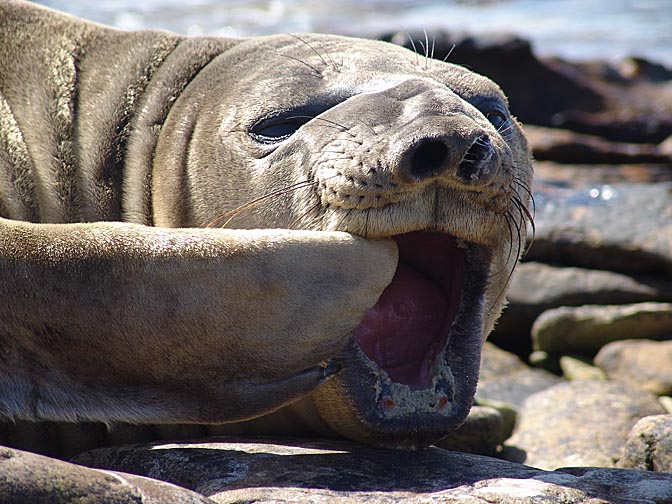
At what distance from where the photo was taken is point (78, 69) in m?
5.30

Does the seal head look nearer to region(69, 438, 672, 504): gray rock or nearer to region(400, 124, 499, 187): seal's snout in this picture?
region(400, 124, 499, 187): seal's snout

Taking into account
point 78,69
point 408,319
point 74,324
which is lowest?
point 408,319

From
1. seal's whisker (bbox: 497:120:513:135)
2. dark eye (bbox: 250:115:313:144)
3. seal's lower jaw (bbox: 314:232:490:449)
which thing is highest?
dark eye (bbox: 250:115:313:144)

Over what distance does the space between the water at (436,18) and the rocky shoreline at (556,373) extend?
4728mm

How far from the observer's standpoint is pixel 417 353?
14.1 feet

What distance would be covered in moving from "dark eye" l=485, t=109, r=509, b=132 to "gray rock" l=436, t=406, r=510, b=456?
144cm

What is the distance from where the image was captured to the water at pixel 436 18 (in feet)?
64.7

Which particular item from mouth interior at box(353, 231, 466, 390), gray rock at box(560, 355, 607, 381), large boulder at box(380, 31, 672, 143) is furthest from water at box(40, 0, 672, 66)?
mouth interior at box(353, 231, 466, 390)

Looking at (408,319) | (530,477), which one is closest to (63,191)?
→ (408,319)

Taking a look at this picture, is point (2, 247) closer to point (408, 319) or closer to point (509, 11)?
point (408, 319)

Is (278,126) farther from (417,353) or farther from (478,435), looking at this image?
(478,435)

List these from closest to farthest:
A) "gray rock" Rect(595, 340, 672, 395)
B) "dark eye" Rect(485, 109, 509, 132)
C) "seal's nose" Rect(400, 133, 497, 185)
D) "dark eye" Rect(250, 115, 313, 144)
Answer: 1. "seal's nose" Rect(400, 133, 497, 185)
2. "dark eye" Rect(250, 115, 313, 144)
3. "dark eye" Rect(485, 109, 509, 132)
4. "gray rock" Rect(595, 340, 672, 395)

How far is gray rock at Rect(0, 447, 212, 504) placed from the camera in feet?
10.1

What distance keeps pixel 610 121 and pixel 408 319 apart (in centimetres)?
930
